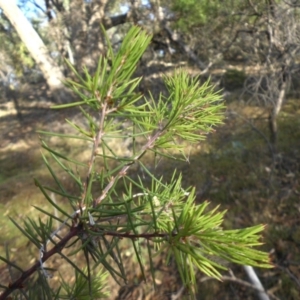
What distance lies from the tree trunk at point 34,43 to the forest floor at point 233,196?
3.14m

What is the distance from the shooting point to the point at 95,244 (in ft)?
1.93

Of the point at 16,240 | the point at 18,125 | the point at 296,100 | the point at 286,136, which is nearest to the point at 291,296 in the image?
the point at 286,136

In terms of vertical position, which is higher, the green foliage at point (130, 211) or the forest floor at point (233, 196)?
the green foliage at point (130, 211)

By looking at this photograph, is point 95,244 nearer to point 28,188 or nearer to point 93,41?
point 28,188

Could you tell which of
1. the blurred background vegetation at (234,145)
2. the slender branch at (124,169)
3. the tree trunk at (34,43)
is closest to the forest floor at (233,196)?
the blurred background vegetation at (234,145)

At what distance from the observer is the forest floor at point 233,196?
2967mm

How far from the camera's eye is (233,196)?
431 cm

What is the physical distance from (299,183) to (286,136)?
5.25 feet

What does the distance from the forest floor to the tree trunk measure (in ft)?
10.3

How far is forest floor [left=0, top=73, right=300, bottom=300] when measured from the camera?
297 centimetres

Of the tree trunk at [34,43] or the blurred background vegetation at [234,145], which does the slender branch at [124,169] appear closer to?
the blurred background vegetation at [234,145]

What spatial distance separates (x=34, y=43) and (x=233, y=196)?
8.11m

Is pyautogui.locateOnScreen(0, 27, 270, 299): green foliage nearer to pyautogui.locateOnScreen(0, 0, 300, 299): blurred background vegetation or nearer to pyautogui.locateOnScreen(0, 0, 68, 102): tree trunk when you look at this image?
pyautogui.locateOnScreen(0, 0, 300, 299): blurred background vegetation

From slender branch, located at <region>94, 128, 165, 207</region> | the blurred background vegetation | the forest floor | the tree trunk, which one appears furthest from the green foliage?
the tree trunk
